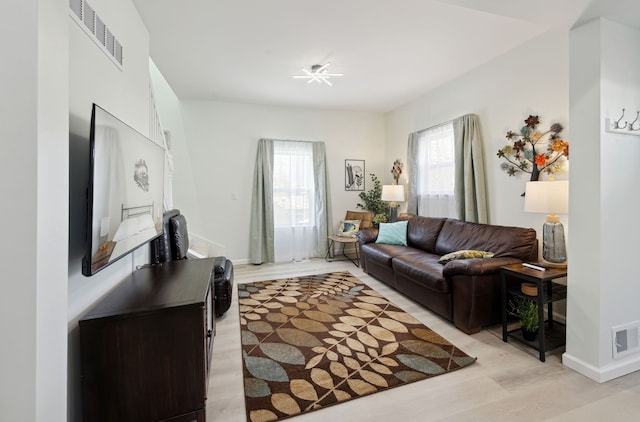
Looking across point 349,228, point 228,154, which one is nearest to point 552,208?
point 349,228

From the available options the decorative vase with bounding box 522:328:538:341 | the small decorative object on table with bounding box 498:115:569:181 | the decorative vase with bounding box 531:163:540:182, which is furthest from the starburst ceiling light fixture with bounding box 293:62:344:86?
the decorative vase with bounding box 522:328:538:341

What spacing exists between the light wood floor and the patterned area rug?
71 mm

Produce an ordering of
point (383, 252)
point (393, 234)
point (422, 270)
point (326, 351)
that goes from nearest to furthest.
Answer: point (326, 351) → point (422, 270) → point (383, 252) → point (393, 234)

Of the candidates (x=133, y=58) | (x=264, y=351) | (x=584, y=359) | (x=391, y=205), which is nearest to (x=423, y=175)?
(x=391, y=205)

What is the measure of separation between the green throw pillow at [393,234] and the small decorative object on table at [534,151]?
151 cm

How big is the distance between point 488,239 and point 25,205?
3.46m

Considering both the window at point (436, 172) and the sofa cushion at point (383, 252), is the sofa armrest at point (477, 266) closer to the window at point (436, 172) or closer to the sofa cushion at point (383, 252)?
the sofa cushion at point (383, 252)

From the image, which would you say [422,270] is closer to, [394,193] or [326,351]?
[326,351]

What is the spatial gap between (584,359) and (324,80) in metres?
3.59

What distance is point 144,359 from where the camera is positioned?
1267 mm

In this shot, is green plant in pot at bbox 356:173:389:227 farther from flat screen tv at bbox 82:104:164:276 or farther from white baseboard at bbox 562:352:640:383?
flat screen tv at bbox 82:104:164:276

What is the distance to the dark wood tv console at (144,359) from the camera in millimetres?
1206

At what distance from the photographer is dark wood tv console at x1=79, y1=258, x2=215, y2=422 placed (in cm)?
121

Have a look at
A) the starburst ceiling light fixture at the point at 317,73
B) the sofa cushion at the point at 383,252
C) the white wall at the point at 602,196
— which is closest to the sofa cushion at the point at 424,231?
the sofa cushion at the point at 383,252
